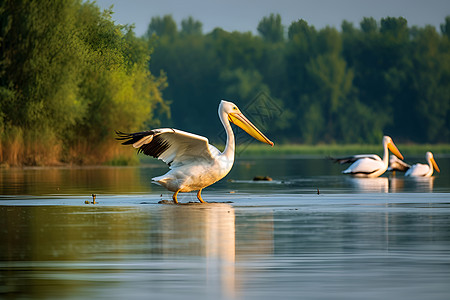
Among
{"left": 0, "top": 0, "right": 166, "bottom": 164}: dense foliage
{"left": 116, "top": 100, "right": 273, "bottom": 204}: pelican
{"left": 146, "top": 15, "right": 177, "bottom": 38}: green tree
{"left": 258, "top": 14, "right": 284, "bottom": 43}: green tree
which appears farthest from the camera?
{"left": 146, "top": 15, "right": 177, "bottom": 38}: green tree

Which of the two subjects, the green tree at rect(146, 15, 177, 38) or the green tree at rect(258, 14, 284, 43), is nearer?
the green tree at rect(258, 14, 284, 43)

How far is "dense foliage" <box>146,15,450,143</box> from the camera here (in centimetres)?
7494

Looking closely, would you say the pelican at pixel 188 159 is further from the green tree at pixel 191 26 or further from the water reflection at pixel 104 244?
the green tree at pixel 191 26

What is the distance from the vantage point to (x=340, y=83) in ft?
251

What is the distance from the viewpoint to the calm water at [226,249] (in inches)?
243

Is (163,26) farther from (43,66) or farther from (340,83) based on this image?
(43,66)

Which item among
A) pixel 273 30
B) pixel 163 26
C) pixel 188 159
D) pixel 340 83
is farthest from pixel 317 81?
pixel 188 159

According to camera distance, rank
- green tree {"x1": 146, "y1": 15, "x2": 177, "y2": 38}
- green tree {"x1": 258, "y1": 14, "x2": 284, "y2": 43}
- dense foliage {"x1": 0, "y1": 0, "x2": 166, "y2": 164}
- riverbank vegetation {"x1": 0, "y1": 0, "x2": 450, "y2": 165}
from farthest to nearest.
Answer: green tree {"x1": 146, "y1": 15, "x2": 177, "y2": 38}
green tree {"x1": 258, "y1": 14, "x2": 284, "y2": 43}
riverbank vegetation {"x1": 0, "y1": 0, "x2": 450, "y2": 165}
dense foliage {"x1": 0, "y1": 0, "x2": 166, "y2": 164}

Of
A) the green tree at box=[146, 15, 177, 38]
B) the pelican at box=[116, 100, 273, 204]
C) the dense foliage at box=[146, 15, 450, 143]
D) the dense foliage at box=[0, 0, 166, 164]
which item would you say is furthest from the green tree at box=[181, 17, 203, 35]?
the pelican at box=[116, 100, 273, 204]

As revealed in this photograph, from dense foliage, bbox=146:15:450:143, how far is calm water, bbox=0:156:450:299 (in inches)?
2389

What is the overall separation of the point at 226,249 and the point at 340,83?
69.5 metres

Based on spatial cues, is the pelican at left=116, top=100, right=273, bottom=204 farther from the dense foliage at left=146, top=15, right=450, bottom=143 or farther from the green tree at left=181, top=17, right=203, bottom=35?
the green tree at left=181, top=17, right=203, bottom=35

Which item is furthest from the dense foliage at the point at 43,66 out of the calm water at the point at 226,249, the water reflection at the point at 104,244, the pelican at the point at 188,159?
the water reflection at the point at 104,244

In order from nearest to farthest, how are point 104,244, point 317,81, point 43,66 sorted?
point 104,244 < point 43,66 < point 317,81
